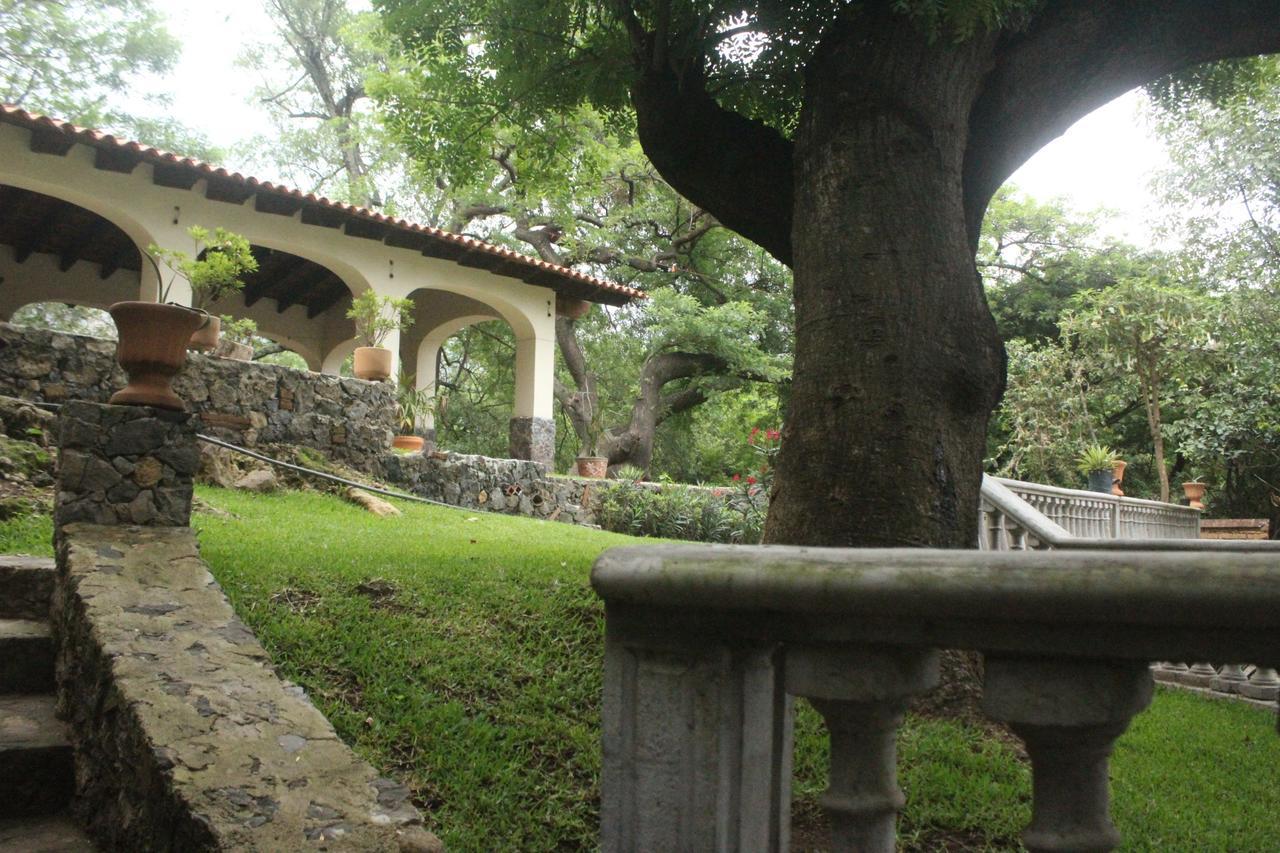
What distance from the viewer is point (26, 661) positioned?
10.8ft

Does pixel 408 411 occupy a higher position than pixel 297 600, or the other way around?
pixel 408 411

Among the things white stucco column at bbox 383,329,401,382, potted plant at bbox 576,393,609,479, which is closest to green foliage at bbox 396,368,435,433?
white stucco column at bbox 383,329,401,382

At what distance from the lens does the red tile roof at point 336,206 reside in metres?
8.21

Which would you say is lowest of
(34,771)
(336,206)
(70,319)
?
(34,771)

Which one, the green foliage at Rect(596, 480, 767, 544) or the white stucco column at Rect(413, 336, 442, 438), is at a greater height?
the white stucco column at Rect(413, 336, 442, 438)

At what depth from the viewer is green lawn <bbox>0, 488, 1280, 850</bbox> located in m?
2.62

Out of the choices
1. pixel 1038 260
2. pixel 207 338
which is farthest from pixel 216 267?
pixel 1038 260

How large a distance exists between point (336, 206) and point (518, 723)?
857cm

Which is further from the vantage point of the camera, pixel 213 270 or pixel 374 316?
pixel 374 316

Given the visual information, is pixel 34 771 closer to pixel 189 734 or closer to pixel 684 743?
pixel 189 734

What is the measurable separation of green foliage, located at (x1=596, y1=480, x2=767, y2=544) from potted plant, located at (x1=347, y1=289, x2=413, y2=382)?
11.1ft

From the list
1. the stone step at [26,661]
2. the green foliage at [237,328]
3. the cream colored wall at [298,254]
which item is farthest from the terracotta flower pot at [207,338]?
the stone step at [26,661]

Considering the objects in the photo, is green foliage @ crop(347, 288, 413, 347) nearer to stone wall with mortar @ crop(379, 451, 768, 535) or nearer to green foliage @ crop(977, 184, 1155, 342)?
stone wall with mortar @ crop(379, 451, 768, 535)

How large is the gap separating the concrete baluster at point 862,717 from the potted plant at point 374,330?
9.20m
